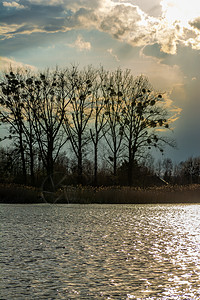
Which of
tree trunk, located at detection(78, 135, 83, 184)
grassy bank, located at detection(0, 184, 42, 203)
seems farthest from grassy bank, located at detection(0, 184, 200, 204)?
tree trunk, located at detection(78, 135, 83, 184)

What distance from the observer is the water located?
417 cm

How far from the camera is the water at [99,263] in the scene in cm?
417

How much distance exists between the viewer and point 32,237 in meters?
8.25

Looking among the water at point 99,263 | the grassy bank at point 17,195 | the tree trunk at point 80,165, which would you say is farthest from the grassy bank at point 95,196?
the water at point 99,263

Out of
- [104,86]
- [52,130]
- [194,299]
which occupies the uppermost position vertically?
[104,86]

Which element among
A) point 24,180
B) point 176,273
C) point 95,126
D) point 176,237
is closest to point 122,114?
point 95,126

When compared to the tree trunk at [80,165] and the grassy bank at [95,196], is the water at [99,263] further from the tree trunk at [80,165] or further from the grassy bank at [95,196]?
the tree trunk at [80,165]

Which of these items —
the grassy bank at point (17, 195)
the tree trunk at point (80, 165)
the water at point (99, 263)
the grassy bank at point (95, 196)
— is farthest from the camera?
the tree trunk at point (80, 165)

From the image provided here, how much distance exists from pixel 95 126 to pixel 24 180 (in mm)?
7248

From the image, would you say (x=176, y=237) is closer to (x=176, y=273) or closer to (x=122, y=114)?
(x=176, y=273)

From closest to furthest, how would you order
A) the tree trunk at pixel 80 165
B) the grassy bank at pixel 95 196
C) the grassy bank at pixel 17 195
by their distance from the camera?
the grassy bank at pixel 17 195, the grassy bank at pixel 95 196, the tree trunk at pixel 80 165

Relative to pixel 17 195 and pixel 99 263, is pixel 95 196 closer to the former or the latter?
pixel 17 195

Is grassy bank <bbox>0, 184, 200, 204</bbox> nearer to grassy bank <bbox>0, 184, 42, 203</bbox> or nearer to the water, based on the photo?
grassy bank <bbox>0, 184, 42, 203</bbox>

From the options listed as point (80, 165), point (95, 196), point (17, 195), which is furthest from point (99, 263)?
point (80, 165)
